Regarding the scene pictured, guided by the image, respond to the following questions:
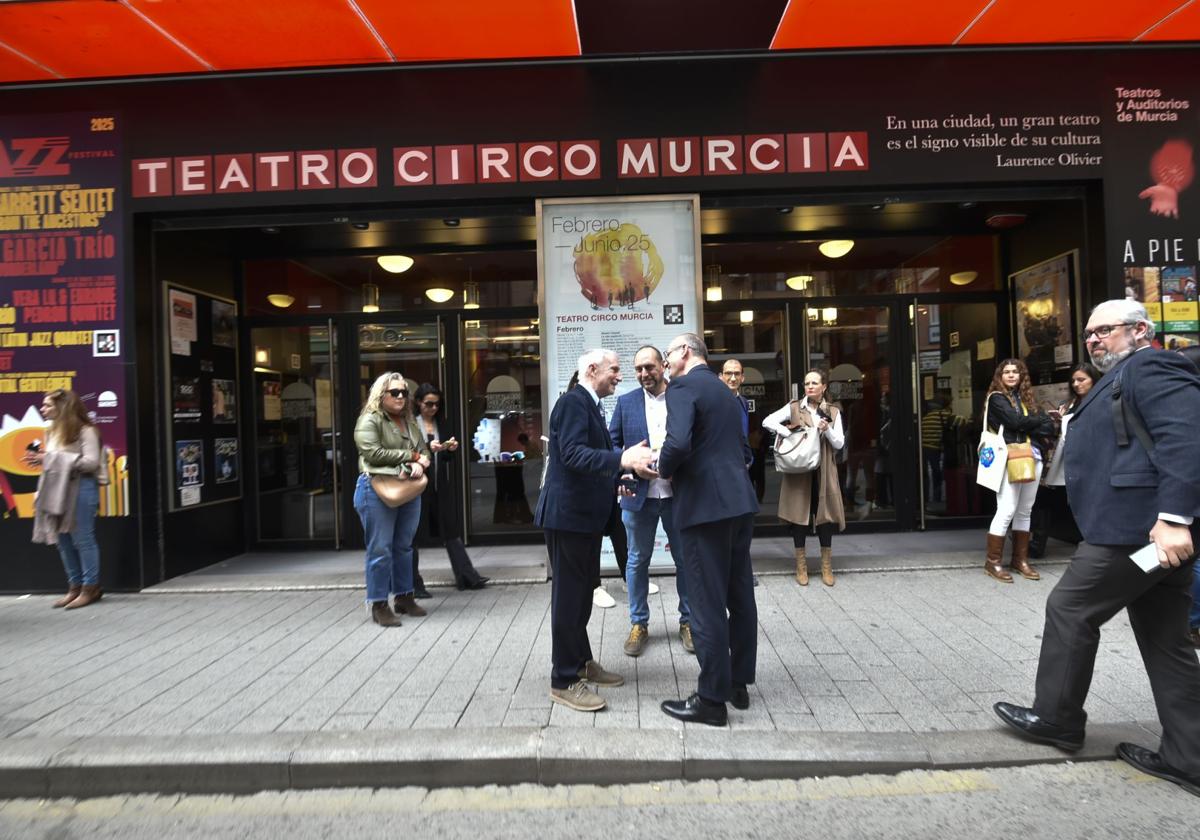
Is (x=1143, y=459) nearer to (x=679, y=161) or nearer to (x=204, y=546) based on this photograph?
(x=679, y=161)

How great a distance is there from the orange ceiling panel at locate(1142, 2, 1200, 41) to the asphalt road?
6.38m

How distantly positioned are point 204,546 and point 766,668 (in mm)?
5936

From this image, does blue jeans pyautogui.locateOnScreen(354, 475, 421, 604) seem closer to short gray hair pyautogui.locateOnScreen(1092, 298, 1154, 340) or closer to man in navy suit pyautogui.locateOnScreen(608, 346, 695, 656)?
man in navy suit pyautogui.locateOnScreen(608, 346, 695, 656)

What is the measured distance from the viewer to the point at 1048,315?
7.30 meters

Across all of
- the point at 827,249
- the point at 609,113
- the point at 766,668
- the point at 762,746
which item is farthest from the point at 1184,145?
the point at 762,746

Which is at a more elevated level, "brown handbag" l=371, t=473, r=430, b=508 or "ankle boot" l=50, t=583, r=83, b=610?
"brown handbag" l=371, t=473, r=430, b=508

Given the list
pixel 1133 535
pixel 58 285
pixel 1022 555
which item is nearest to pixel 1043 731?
pixel 1133 535

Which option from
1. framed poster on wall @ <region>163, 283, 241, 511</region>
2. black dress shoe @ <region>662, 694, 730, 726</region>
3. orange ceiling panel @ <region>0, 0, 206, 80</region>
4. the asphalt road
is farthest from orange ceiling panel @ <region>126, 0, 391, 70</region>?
black dress shoe @ <region>662, 694, 730, 726</region>

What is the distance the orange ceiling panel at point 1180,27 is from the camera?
6.02m

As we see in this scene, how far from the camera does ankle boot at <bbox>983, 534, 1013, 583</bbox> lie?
6.03m

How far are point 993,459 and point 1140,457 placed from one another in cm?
335

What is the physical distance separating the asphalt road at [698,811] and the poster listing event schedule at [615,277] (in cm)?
380

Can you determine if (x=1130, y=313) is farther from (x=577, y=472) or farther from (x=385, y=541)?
(x=385, y=541)

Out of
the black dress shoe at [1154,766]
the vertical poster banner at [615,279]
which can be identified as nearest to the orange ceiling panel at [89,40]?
the vertical poster banner at [615,279]
